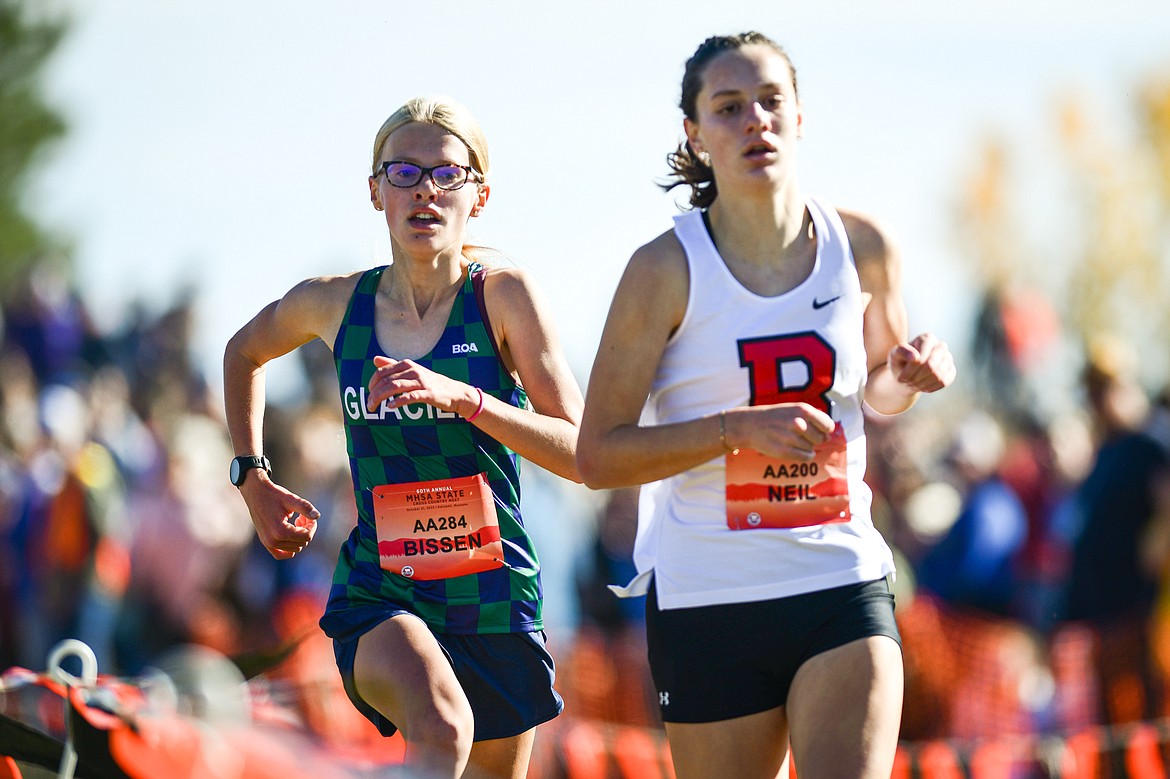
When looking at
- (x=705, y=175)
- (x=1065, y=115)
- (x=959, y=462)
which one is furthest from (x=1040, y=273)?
(x=705, y=175)

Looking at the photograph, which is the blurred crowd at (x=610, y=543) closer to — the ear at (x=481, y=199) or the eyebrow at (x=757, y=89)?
the ear at (x=481, y=199)

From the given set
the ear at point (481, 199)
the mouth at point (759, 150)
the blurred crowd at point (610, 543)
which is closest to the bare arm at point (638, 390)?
the mouth at point (759, 150)

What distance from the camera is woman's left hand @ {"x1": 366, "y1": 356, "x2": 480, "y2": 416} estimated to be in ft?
12.7

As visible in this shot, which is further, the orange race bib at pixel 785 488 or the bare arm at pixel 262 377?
the bare arm at pixel 262 377

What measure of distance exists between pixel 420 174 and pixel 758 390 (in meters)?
1.20

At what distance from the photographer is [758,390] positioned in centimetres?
378

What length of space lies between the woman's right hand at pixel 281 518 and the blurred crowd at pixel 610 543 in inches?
172

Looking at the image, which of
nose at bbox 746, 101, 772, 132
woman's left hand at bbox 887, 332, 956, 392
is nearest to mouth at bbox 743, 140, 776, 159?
nose at bbox 746, 101, 772, 132

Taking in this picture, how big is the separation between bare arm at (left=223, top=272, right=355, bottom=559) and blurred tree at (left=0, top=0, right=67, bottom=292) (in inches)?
1397

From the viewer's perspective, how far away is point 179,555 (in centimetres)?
1025

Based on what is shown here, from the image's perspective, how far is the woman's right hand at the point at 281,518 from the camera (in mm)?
4406

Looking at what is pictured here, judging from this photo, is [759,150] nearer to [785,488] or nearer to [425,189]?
[785,488]

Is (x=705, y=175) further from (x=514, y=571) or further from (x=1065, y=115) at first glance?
(x=1065, y=115)

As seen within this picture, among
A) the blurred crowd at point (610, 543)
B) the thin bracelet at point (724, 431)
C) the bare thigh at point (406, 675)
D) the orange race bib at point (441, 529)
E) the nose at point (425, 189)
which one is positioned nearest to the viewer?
the thin bracelet at point (724, 431)
